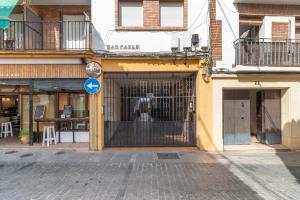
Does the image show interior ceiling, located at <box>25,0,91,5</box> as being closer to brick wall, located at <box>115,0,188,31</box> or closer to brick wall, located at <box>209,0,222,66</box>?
brick wall, located at <box>115,0,188,31</box>

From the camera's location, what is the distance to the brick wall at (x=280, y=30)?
31.2 feet

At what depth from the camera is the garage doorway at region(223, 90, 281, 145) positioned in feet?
32.7

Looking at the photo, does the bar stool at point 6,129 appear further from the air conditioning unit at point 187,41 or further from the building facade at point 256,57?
the building facade at point 256,57

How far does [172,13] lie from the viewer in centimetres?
962

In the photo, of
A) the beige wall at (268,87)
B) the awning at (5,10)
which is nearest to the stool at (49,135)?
the awning at (5,10)

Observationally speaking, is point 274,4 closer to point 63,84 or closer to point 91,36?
point 91,36

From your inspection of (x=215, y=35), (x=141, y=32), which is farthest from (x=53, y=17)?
(x=215, y=35)

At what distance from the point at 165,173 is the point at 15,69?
683cm

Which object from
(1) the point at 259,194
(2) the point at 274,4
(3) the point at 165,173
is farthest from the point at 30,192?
(2) the point at 274,4

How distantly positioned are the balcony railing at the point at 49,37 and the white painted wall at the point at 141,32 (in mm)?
1060

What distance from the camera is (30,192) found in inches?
205

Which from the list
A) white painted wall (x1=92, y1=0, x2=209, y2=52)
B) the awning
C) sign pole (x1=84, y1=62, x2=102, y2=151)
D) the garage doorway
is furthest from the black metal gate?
the awning

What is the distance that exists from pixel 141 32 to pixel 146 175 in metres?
5.41

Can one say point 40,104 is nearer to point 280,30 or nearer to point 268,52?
point 268,52
